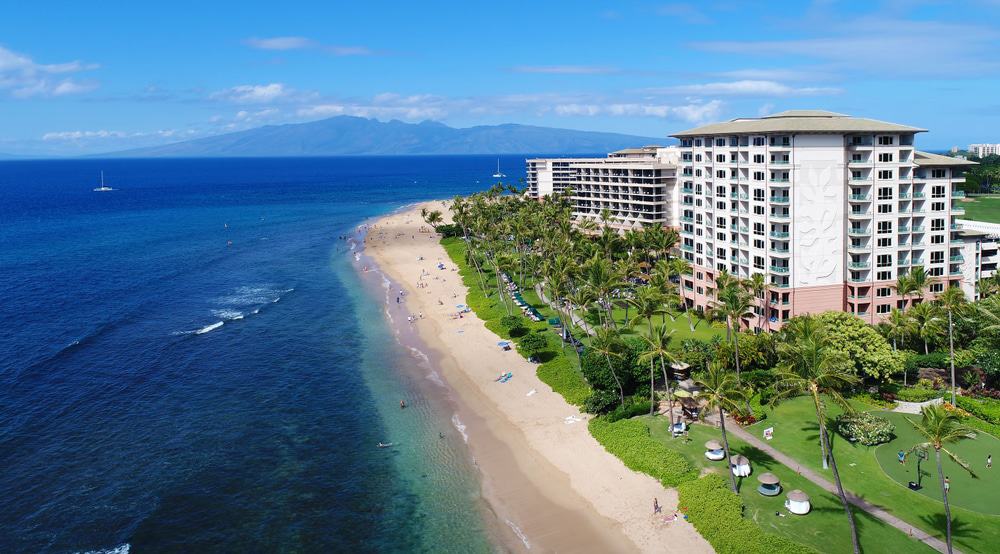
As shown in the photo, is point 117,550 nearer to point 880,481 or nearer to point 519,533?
point 519,533

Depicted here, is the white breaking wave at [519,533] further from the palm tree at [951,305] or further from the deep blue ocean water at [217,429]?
the palm tree at [951,305]

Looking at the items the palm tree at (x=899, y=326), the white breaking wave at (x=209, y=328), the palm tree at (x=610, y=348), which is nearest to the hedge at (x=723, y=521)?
the palm tree at (x=610, y=348)

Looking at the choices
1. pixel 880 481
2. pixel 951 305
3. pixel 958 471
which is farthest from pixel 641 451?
pixel 951 305

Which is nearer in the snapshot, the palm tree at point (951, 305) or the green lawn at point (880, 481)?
the green lawn at point (880, 481)

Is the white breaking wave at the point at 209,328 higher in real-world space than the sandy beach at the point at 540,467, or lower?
higher

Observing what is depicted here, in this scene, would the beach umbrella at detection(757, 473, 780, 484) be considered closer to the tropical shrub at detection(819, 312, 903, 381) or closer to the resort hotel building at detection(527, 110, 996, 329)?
the tropical shrub at detection(819, 312, 903, 381)

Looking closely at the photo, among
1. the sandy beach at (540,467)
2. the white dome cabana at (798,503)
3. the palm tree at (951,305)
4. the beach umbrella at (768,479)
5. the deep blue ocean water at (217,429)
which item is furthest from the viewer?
the palm tree at (951,305)

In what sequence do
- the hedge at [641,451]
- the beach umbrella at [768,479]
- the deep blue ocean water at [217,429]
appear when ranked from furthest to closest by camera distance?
the hedge at [641,451] < the deep blue ocean water at [217,429] < the beach umbrella at [768,479]
